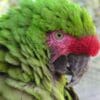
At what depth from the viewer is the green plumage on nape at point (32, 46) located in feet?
6.99

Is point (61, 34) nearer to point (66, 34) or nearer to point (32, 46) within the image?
point (66, 34)

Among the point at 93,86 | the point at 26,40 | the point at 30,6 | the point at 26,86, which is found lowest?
the point at 26,86

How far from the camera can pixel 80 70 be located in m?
2.23

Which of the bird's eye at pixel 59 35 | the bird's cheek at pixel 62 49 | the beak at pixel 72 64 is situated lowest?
the beak at pixel 72 64

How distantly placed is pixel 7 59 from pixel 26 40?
119mm

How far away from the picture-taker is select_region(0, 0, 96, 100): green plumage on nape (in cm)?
213

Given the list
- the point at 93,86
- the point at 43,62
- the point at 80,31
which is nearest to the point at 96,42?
the point at 80,31

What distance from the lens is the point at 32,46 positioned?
83.5 inches

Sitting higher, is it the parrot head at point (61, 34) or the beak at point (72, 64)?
the parrot head at point (61, 34)

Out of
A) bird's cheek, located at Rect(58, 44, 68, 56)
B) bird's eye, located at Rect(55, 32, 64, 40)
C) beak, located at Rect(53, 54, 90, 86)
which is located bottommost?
beak, located at Rect(53, 54, 90, 86)

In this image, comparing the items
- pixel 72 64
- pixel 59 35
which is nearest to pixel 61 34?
pixel 59 35

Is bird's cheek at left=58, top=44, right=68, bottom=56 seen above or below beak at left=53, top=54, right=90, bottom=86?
above

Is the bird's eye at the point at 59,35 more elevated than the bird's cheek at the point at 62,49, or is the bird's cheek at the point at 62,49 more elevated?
the bird's eye at the point at 59,35

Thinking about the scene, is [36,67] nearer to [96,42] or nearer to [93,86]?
[96,42]
